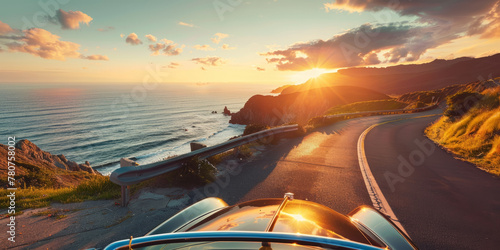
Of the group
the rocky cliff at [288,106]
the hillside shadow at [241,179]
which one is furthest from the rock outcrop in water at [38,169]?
the rocky cliff at [288,106]

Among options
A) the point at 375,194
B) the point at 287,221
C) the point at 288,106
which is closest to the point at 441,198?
the point at 375,194

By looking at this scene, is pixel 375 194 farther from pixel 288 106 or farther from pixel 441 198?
pixel 288 106

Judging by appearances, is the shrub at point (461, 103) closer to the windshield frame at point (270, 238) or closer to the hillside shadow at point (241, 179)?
the hillside shadow at point (241, 179)

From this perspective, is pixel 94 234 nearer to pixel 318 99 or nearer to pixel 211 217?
pixel 211 217

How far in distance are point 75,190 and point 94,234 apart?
2698mm

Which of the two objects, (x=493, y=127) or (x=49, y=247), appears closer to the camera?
(x=49, y=247)

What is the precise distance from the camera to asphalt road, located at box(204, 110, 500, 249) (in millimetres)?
3859

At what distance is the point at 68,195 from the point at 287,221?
19.1ft

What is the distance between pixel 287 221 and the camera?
1850 mm

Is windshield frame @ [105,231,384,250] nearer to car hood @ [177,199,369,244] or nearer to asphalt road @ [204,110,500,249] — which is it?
car hood @ [177,199,369,244]

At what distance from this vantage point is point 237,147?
29.2 feet

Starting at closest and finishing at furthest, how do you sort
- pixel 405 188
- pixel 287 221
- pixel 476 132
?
pixel 287 221, pixel 405 188, pixel 476 132

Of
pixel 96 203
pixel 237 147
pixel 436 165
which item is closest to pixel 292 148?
pixel 237 147

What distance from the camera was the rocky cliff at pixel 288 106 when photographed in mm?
82750
